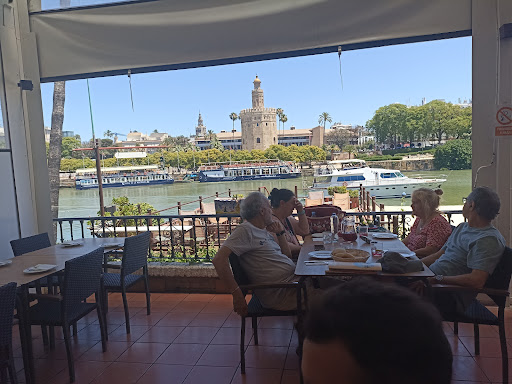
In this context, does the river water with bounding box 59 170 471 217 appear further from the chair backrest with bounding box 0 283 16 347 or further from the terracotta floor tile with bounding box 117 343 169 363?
the chair backrest with bounding box 0 283 16 347

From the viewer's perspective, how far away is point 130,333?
3303mm

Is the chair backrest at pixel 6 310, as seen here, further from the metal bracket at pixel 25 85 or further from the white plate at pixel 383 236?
the metal bracket at pixel 25 85

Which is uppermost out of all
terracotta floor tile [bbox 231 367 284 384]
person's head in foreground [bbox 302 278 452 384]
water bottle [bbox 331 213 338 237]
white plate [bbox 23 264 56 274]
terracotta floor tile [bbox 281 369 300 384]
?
person's head in foreground [bbox 302 278 452 384]

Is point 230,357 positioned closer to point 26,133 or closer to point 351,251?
point 351,251

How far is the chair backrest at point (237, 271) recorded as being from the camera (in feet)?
8.36

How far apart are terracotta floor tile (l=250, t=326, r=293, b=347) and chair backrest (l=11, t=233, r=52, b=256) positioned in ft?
7.89

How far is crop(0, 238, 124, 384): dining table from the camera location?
8.11 ft

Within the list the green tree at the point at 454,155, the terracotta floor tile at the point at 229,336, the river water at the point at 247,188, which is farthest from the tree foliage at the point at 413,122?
the terracotta floor tile at the point at 229,336

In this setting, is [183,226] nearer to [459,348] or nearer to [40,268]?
[40,268]

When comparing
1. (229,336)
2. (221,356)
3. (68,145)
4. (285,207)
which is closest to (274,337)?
(229,336)

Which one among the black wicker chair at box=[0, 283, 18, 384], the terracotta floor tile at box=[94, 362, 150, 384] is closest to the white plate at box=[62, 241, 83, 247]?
the terracotta floor tile at box=[94, 362, 150, 384]

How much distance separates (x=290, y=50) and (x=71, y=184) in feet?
23.3

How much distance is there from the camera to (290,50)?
12.4ft

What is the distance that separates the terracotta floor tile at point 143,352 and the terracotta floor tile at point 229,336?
0.42 m
